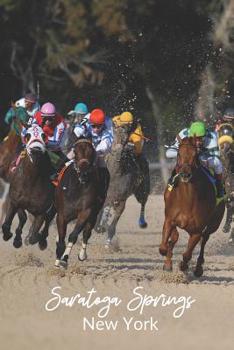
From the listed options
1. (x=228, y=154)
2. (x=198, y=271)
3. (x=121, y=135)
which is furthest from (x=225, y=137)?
(x=198, y=271)

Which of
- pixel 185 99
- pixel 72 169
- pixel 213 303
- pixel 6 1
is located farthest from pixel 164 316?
pixel 6 1

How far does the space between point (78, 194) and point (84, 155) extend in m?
0.54

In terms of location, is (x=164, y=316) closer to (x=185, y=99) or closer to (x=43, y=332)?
(x=43, y=332)

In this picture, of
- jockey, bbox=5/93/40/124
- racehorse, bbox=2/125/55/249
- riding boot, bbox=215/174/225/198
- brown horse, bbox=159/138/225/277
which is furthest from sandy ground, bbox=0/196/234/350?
jockey, bbox=5/93/40/124

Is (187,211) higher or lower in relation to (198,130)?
lower

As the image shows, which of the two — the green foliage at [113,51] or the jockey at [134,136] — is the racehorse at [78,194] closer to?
the jockey at [134,136]

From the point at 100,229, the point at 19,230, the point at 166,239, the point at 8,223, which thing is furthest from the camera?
the point at 100,229

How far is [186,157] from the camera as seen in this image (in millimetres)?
12133

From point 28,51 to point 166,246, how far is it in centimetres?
2102

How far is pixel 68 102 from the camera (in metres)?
31.7

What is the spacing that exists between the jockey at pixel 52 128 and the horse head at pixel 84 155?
126 centimetres

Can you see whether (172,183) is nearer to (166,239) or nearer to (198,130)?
(166,239)

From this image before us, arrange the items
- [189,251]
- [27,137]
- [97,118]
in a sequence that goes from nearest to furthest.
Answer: [189,251], [27,137], [97,118]

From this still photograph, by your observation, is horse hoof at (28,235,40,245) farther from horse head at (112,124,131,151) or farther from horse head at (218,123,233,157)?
horse head at (218,123,233,157)
